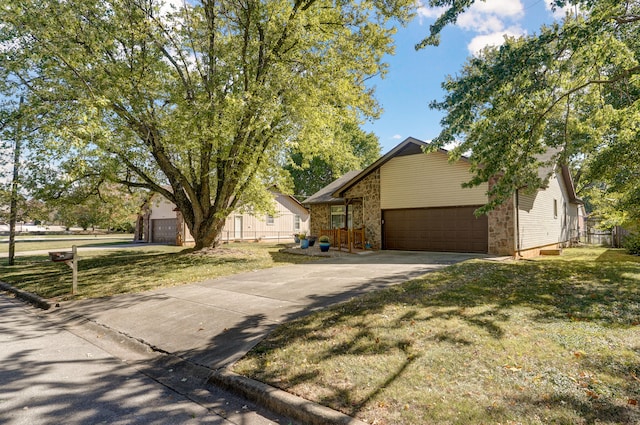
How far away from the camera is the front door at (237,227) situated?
28.6 m

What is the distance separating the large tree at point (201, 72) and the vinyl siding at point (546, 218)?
886 cm

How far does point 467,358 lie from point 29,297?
10.2 metres

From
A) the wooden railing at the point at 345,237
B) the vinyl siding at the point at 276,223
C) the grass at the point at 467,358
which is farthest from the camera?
the vinyl siding at the point at 276,223

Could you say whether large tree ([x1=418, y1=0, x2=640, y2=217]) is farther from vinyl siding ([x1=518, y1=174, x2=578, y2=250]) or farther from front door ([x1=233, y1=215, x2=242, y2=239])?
front door ([x1=233, y1=215, x2=242, y2=239])

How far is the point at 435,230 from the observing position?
654 inches

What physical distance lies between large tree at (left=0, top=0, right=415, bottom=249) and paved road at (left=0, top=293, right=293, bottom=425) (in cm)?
659

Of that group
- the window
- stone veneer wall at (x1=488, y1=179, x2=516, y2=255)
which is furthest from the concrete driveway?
the window

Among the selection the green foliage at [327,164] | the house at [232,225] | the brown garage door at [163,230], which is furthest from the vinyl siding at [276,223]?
the brown garage door at [163,230]

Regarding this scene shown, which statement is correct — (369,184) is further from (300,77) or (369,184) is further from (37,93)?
(37,93)

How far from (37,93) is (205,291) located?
9223mm

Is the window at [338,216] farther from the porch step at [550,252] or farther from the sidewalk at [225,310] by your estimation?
the sidewalk at [225,310]

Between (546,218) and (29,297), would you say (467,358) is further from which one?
(546,218)

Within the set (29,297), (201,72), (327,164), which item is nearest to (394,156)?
(201,72)

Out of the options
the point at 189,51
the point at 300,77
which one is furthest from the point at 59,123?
the point at 300,77
